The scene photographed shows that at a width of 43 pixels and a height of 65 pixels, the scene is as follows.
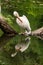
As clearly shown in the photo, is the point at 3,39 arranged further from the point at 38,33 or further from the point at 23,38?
the point at 38,33

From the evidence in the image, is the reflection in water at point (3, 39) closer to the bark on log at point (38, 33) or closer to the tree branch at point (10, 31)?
the tree branch at point (10, 31)

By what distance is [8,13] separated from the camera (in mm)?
7414

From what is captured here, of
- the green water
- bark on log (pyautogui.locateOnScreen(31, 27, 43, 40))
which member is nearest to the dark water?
the green water

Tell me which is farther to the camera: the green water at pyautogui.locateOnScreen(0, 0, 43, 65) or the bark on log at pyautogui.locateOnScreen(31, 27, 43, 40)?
the bark on log at pyautogui.locateOnScreen(31, 27, 43, 40)

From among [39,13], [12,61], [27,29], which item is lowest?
[39,13]

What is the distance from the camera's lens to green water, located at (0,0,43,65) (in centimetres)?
472

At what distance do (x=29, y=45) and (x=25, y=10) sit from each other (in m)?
2.24

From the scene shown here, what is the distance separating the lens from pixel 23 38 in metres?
5.83

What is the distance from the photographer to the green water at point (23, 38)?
472cm

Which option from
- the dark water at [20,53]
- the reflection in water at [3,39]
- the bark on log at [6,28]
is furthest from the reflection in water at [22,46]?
the bark on log at [6,28]

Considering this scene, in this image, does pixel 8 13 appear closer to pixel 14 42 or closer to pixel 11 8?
pixel 11 8

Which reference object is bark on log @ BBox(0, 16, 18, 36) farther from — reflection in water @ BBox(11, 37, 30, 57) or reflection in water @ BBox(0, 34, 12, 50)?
reflection in water @ BBox(11, 37, 30, 57)

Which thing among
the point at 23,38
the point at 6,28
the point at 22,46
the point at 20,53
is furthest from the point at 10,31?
the point at 20,53

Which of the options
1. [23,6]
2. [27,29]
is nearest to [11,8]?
[23,6]
